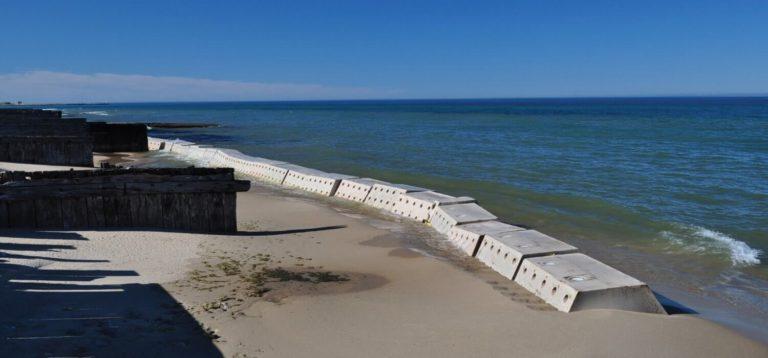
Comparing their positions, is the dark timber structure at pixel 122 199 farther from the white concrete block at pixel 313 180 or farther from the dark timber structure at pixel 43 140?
the dark timber structure at pixel 43 140

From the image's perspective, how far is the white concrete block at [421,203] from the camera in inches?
482

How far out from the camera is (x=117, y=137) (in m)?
30.6

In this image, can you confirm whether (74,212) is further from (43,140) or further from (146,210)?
(43,140)

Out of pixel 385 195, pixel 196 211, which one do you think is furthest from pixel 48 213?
pixel 385 195

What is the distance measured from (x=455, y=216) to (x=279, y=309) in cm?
516

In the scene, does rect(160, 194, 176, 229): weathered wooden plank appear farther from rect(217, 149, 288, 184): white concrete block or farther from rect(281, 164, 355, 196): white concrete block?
rect(217, 149, 288, 184): white concrete block

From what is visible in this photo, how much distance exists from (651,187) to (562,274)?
41.1 feet

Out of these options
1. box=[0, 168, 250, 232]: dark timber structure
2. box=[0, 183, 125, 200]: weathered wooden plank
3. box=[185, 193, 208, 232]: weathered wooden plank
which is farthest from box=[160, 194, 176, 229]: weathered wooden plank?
box=[0, 183, 125, 200]: weathered wooden plank

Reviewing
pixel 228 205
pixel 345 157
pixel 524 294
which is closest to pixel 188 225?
pixel 228 205

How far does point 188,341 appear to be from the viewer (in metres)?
5.36

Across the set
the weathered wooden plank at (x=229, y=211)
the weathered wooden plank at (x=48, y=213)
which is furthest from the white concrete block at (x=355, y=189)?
the weathered wooden plank at (x=48, y=213)

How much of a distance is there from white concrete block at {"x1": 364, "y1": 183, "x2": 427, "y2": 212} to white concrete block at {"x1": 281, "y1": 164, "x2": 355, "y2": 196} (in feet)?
5.41

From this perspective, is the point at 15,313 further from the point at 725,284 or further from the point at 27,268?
the point at 725,284

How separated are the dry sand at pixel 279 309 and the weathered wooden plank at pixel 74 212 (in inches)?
15.0
